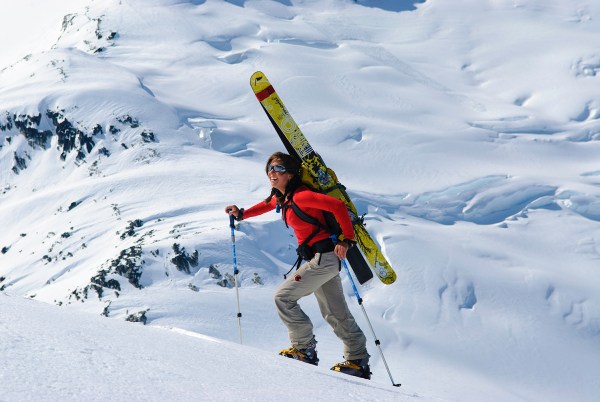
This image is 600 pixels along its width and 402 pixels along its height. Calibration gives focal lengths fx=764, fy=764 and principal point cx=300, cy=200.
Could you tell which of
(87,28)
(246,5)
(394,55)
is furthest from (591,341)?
(87,28)

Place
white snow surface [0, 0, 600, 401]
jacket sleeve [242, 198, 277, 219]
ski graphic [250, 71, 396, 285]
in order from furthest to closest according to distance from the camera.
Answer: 1. ski graphic [250, 71, 396, 285]
2. jacket sleeve [242, 198, 277, 219]
3. white snow surface [0, 0, 600, 401]

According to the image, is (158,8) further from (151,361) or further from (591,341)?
(151,361)

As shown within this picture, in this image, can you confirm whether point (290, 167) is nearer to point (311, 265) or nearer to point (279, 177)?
point (279, 177)

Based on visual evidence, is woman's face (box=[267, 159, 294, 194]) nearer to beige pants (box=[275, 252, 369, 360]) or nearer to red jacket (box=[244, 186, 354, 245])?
red jacket (box=[244, 186, 354, 245])

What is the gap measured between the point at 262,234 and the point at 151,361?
37.0m

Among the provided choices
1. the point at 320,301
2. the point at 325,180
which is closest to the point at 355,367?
the point at 320,301

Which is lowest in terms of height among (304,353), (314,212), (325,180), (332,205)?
(304,353)

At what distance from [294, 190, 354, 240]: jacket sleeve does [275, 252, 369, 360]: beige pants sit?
45 cm

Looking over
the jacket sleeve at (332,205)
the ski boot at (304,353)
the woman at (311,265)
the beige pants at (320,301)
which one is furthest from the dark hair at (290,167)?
the ski boot at (304,353)

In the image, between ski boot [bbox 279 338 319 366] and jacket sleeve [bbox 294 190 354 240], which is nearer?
jacket sleeve [bbox 294 190 354 240]

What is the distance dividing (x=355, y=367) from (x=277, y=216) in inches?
1375

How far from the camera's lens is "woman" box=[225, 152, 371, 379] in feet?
22.6

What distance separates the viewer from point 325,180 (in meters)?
8.43

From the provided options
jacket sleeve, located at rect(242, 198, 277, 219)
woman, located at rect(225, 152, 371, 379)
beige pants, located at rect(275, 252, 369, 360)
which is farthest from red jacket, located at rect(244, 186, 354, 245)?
beige pants, located at rect(275, 252, 369, 360)
